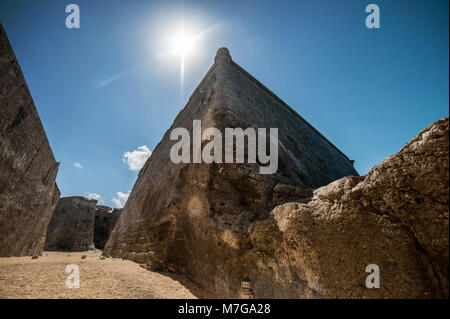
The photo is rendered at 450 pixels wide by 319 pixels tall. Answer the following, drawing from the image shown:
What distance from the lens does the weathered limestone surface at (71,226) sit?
14.5 meters

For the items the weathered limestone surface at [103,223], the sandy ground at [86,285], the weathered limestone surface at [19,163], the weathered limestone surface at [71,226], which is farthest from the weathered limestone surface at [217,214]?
the weathered limestone surface at [103,223]

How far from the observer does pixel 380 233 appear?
1418 mm

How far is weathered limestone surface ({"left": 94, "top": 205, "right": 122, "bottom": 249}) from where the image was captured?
18.8 meters

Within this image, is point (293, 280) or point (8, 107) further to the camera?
point (8, 107)

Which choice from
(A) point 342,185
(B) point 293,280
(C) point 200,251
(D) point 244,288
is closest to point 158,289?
(C) point 200,251

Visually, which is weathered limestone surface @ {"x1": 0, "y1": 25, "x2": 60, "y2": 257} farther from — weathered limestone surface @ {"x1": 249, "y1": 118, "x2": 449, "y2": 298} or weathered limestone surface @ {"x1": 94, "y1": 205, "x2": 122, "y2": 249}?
weathered limestone surface @ {"x1": 94, "y1": 205, "x2": 122, "y2": 249}

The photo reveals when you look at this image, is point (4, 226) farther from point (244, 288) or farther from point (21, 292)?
point (244, 288)

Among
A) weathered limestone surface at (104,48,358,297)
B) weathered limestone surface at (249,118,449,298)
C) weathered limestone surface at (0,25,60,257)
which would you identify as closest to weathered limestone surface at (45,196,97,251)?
weathered limestone surface at (0,25,60,257)

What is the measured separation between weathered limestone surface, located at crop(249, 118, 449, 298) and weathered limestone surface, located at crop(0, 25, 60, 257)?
591 centimetres

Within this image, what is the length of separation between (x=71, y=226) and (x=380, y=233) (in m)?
18.9

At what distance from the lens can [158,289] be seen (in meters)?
2.23

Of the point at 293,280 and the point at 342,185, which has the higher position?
the point at 342,185

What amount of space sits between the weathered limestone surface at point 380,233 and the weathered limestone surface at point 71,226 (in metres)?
17.8
